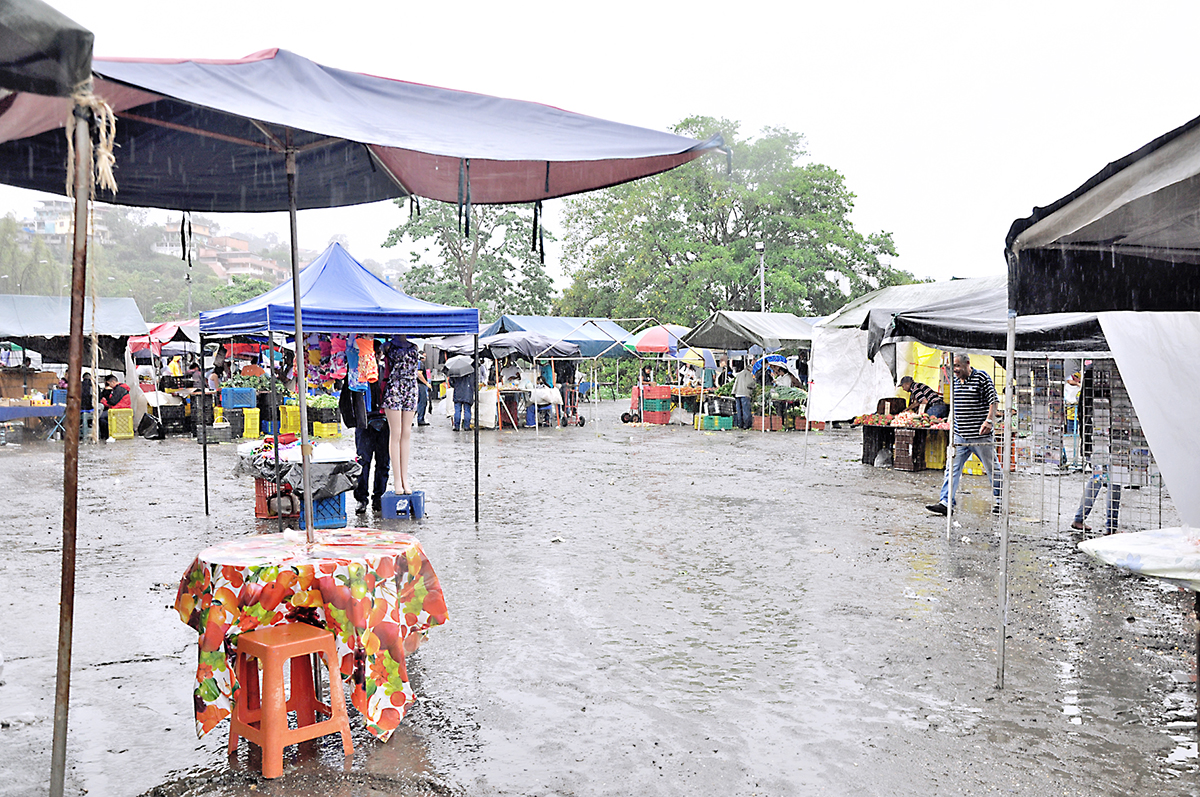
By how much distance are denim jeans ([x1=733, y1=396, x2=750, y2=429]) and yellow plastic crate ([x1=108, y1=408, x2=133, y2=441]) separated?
15975 millimetres

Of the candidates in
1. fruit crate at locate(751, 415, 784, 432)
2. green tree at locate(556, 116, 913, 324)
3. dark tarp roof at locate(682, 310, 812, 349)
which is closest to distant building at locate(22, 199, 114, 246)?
dark tarp roof at locate(682, 310, 812, 349)

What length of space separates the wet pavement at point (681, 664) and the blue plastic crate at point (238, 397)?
483 inches

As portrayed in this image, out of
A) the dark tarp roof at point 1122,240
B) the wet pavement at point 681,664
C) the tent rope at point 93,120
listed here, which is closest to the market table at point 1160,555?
the wet pavement at point 681,664

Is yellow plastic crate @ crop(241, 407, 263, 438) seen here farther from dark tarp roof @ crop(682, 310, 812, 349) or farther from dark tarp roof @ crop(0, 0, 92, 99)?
dark tarp roof @ crop(0, 0, 92, 99)

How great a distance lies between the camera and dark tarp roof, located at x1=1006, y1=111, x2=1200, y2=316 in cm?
403

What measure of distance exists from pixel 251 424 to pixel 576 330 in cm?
1052

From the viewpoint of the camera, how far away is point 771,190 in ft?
149

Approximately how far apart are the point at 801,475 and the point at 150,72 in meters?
13.1

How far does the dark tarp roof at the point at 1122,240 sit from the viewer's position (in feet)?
13.2

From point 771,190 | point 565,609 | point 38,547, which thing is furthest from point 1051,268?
point 771,190

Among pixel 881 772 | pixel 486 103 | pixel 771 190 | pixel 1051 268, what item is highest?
pixel 771 190

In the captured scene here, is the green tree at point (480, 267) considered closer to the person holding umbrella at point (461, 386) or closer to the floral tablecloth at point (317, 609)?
the person holding umbrella at point (461, 386)

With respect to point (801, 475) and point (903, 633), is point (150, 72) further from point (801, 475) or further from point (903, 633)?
point (801, 475)

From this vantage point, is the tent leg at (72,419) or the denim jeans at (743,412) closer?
the tent leg at (72,419)
